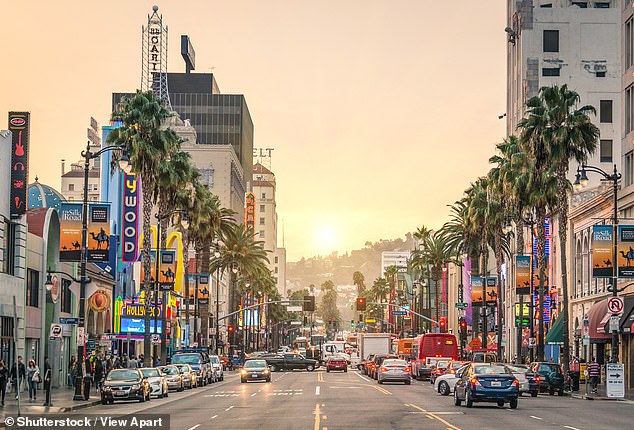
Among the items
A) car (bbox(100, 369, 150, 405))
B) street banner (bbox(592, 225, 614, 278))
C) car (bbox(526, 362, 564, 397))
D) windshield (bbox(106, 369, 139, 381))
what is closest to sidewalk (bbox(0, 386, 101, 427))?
car (bbox(100, 369, 150, 405))

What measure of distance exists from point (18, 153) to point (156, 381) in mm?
13155

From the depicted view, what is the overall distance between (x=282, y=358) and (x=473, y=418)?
2764 inches

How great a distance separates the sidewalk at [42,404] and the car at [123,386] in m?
0.76

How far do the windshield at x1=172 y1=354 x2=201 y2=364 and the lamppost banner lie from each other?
28.9 metres

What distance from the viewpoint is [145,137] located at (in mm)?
62562

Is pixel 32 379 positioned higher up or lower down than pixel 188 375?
higher up

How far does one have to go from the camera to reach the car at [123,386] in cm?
4422

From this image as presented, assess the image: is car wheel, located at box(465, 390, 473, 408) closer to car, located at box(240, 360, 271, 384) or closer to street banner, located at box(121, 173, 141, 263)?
car, located at box(240, 360, 271, 384)

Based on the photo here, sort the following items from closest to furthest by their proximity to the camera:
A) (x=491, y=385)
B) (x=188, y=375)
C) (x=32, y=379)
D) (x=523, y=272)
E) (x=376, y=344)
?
1. (x=491, y=385)
2. (x=32, y=379)
3. (x=188, y=375)
4. (x=523, y=272)
5. (x=376, y=344)

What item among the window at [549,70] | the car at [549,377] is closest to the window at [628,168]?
the car at [549,377]

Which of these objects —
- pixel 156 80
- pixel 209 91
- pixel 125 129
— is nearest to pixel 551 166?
pixel 125 129

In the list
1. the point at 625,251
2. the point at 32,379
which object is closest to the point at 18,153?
the point at 32,379

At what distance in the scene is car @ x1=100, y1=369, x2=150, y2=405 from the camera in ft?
145

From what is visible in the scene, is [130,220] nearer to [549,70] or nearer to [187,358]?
[187,358]
